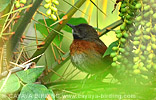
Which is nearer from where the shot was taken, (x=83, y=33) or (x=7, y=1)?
(x=7, y=1)

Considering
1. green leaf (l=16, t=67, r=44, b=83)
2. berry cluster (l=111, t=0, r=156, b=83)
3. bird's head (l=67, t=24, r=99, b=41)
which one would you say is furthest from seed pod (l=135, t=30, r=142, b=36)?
bird's head (l=67, t=24, r=99, b=41)

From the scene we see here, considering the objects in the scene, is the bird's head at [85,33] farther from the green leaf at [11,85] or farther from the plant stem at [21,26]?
the green leaf at [11,85]

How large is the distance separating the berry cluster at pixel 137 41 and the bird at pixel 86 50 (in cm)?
47

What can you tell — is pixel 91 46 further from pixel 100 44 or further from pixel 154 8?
pixel 154 8

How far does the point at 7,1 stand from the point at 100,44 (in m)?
0.73

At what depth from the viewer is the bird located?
1.43 meters

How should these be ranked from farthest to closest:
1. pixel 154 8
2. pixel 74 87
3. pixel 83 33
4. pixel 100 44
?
pixel 83 33 < pixel 100 44 < pixel 74 87 < pixel 154 8

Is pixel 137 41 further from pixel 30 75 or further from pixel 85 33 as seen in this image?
pixel 85 33

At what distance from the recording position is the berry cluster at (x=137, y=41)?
763 millimetres

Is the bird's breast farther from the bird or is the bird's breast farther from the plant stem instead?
the plant stem

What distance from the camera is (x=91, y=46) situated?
5.49 feet

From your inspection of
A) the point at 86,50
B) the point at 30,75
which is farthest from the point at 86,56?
the point at 30,75

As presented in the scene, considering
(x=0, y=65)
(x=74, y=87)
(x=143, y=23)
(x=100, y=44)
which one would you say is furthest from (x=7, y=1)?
(x=100, y=44)

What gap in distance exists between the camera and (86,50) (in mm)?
1663
